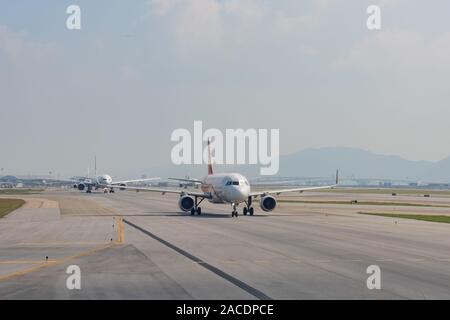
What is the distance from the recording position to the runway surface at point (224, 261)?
18.9m

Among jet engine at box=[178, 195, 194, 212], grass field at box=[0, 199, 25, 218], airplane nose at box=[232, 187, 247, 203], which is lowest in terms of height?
grass field at box=[0, 199, 25, 218]

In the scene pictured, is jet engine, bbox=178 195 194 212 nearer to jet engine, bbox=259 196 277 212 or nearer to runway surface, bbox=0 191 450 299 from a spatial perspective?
jet engine, bbox=259 196 277 212

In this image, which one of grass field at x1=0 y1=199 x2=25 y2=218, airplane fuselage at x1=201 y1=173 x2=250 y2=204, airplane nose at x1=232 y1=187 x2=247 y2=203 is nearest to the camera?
airplane nose at x1=232 y1=187 x2=247 y2=203

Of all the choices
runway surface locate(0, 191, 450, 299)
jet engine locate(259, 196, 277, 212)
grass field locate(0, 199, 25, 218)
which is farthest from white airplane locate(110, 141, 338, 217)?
grass field locate(0, 199, 25, 218)

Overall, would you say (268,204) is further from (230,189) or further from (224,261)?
(224,261)

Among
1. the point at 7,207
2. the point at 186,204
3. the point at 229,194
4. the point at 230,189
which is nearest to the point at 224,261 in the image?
the point at 230,189

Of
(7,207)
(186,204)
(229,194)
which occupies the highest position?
(229,194)

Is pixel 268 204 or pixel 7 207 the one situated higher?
pixel 268 204

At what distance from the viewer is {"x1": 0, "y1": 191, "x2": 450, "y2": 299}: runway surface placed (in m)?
18.9

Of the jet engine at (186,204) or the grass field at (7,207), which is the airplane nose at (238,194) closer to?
the jet engine at (186,204)

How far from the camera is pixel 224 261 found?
26.1m

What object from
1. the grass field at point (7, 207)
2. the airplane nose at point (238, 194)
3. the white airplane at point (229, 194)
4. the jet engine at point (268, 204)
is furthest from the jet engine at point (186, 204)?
the grass field at point (7, 207)
